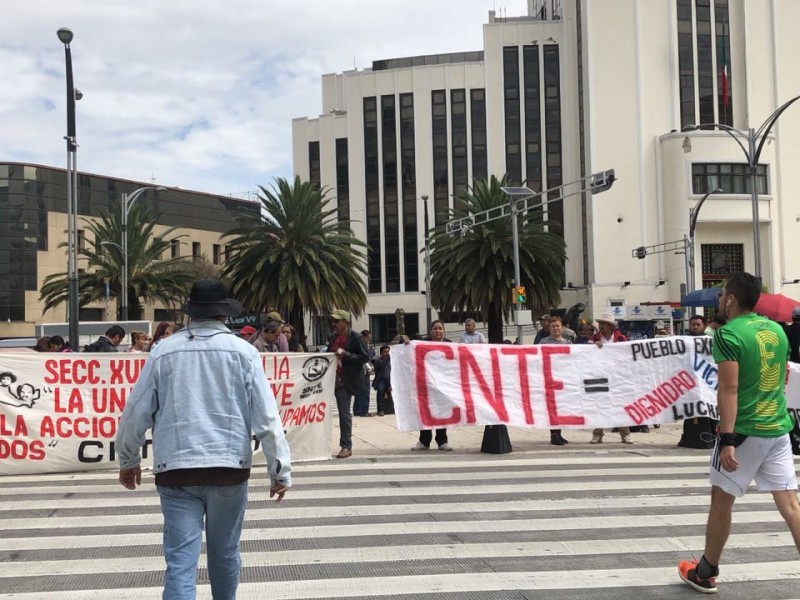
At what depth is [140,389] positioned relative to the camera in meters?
4.26

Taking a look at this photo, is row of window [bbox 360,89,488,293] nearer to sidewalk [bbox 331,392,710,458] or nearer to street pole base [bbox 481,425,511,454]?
sidewalk [bbox 331,392,710,458]

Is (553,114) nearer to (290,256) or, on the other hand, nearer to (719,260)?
(719,260)

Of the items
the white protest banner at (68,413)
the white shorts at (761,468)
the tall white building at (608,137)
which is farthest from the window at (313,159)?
the white shorts at (761,468)

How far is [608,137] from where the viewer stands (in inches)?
2569

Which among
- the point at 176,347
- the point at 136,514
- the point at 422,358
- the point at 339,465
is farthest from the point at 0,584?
the point at 422,358

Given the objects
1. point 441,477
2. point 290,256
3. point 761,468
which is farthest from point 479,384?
point 290,256

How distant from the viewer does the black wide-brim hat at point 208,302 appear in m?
4.36

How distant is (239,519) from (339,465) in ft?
23.8

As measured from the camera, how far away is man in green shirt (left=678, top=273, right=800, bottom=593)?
17.5ft

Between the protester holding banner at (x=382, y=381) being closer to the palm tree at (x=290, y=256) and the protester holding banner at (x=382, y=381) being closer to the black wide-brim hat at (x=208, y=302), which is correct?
the black wide-brim hat at (x=208, y=302)

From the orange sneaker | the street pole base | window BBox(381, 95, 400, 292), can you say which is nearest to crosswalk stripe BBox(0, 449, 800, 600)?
the orange sneaker

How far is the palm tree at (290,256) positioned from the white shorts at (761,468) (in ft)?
118

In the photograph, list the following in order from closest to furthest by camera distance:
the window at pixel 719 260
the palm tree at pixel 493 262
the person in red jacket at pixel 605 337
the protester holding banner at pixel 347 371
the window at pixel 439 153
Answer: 1. the protester holding banner at pixel 347 371
2. the person in red jacket at pixel 605 337
3. the palm tree at pixel 493 262
4. the window at pixel 719 260
5. the window at pixel 439 153

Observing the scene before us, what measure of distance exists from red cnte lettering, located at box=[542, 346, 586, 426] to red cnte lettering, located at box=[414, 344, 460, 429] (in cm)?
132
